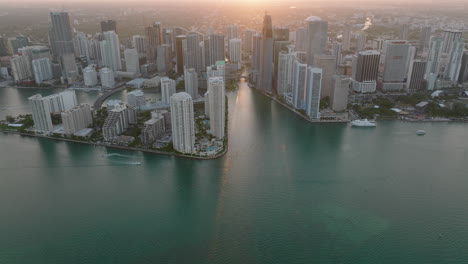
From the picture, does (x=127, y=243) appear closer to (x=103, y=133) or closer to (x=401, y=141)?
(x=103, y=133)

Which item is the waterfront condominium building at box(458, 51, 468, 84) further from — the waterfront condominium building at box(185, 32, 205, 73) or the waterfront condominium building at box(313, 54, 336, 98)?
the waterfront condominium building at box(185, 32, 205, 73)

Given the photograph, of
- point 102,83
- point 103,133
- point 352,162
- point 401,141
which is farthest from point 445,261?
point 102,83

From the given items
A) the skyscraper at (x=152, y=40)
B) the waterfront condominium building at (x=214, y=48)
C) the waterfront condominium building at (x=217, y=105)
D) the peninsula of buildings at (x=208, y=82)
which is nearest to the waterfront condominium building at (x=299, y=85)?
the peninsula of buildings at (x=208, y=82)

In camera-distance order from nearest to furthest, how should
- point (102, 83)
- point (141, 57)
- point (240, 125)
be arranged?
point (240, 125) < point (102, 83) < point (141, 57)

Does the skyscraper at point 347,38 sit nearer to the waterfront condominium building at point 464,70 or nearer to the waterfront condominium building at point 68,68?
the waterfront condominium building at point 464,70

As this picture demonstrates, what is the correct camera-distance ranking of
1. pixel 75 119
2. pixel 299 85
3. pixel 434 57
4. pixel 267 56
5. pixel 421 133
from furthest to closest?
Result: pixel 434 57, pixel 267 56, pixel 299 85, pixel 421 133, pixel 75 119

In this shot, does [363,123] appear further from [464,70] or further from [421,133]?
[464,70]

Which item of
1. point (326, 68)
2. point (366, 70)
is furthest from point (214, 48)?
point (366, 70)

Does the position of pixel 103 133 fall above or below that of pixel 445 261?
above
